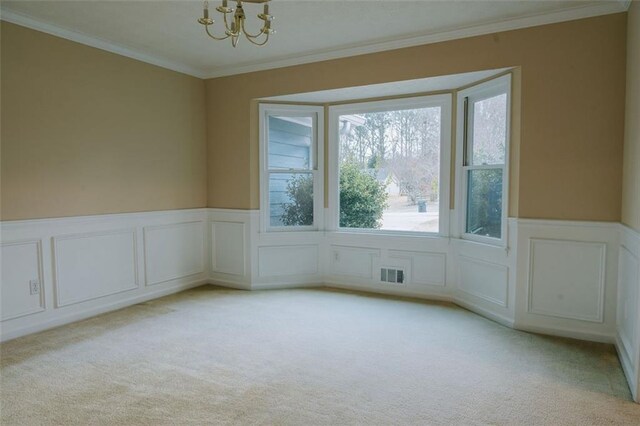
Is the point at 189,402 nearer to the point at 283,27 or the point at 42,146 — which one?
Answer: the point at 42,146

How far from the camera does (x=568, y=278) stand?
3.50 meters

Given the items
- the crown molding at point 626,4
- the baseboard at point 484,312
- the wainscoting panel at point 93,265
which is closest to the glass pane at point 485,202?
the baseboard at point 484,312

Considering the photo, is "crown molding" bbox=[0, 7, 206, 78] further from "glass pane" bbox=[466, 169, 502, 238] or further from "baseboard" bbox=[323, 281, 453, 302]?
"glass pane" bbox=[466, 169, 502, 238]

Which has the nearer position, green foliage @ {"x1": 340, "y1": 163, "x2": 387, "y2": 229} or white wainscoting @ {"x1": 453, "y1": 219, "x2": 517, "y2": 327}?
white wainscoting @ {"x1": 453, "y1": 219, "x2": 517, "y2": 327}

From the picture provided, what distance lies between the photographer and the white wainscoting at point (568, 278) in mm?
3363

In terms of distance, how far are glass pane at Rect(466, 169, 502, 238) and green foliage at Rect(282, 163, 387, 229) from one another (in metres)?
1.02

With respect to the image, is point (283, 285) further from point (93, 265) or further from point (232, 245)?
point (93, 265)

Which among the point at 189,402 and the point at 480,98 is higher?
the point at 480,98

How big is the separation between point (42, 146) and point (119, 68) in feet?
3.82

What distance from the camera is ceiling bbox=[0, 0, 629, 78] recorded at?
130 inches

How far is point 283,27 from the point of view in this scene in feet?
12.3

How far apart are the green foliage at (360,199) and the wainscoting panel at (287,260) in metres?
0.57

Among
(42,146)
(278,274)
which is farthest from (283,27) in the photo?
(278,274)

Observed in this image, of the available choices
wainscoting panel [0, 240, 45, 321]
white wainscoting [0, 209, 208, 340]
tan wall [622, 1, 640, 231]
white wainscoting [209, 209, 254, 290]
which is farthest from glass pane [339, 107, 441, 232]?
wainscoting panel [0, 240, 45, 321]
